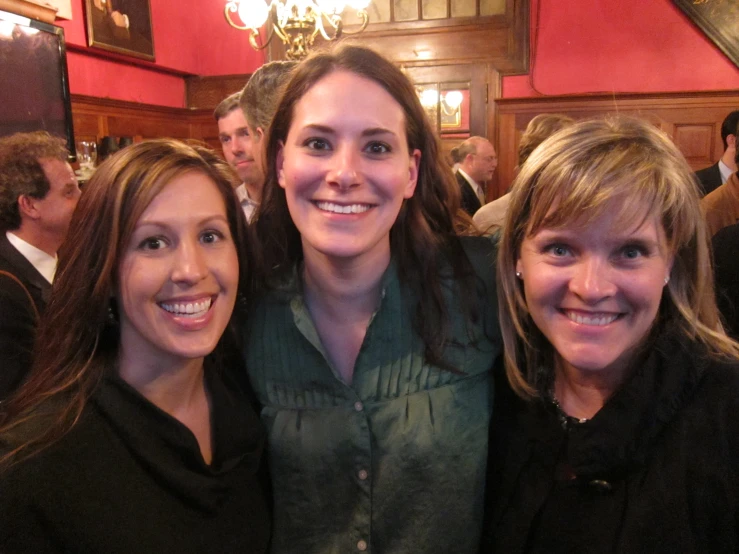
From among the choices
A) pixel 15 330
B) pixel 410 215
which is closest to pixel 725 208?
pixel 410 215

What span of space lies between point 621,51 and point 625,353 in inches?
221

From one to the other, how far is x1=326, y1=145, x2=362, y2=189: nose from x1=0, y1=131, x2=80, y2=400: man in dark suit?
141cm

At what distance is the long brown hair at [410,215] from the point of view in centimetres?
139

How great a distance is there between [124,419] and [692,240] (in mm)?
1136

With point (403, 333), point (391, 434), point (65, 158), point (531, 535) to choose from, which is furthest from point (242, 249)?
point (65, 158)

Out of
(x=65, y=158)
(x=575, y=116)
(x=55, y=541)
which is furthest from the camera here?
(x=575, y=116)

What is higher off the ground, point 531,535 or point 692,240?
point 692,240

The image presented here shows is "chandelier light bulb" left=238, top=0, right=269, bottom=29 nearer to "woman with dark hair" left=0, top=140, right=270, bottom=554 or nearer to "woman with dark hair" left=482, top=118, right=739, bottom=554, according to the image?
"woman with dark hair" left=0, top=140, right=270, bottom=554

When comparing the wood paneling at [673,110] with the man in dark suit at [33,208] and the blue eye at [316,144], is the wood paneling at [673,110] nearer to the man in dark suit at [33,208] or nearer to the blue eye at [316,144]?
the man in dark suit at [33,208]

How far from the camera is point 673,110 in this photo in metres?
5.84

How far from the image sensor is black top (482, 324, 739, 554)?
3.38 ft

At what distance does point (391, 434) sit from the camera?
1.33 meters

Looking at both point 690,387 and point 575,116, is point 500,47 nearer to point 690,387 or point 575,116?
point 575,116

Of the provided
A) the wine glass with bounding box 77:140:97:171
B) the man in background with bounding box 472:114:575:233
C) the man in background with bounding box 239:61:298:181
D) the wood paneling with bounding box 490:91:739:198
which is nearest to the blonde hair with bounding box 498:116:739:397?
the man in background with bounding box 239:61:298:181
